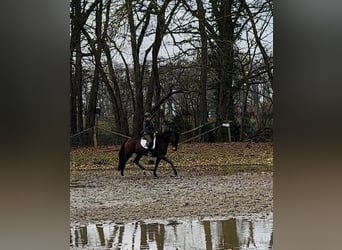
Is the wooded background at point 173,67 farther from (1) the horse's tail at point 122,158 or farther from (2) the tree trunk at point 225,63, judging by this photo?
(1) the horse's tail at point 122,158

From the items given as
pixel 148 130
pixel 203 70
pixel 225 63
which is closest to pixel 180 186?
pixel 148 130

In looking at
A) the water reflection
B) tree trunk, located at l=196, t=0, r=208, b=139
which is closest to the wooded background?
tree trunk, located at l=196, t=0, r=208, b=139

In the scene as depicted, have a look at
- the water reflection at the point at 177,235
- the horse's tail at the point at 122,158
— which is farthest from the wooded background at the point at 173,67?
the water reflection at the point at 177,235

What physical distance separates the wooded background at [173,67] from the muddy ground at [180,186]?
0.19 metres

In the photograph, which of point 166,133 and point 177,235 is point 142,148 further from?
point 177,235

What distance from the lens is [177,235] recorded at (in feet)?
14.1

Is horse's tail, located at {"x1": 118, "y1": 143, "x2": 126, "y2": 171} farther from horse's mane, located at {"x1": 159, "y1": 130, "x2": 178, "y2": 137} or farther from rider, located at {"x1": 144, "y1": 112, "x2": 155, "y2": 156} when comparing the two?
horse's mane, located at {"x1": 159, "y1": 130, "x2": 178, "y2": 137}

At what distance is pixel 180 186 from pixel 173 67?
3.65 ft
